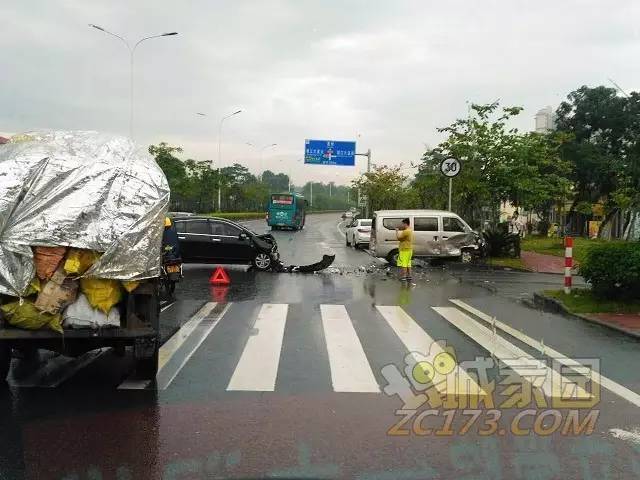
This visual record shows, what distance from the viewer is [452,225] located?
20953mm

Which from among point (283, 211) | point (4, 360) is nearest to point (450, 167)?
point (4, 360)

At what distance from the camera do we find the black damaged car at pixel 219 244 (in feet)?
59.2

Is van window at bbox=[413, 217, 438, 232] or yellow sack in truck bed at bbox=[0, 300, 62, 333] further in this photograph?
van window at bbox=[413, 217, 438, 232]

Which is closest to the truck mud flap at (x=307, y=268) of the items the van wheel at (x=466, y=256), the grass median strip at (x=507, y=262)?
the van wheel at (x=466, y=256)

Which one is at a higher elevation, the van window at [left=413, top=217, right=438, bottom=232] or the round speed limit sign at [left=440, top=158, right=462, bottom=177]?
the round speed limit sign at [left=440, top=158, right=462, bottom=177]

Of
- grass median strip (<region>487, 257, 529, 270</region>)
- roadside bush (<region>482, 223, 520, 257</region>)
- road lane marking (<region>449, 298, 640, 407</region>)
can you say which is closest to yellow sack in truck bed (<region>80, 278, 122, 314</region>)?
road lane marking (<region>449, 298, 640, 407</region>)

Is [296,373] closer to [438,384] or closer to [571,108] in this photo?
[438,384]

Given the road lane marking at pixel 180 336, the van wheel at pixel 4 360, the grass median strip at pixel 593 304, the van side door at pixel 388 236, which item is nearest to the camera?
the van wheel at pixel 4 360

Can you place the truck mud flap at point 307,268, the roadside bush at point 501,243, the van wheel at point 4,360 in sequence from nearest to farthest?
the van wheel at point 4,360
the truck mud flap at point 307,268
the roadside bush at point 501,243

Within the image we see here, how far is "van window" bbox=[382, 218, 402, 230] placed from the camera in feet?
69.1

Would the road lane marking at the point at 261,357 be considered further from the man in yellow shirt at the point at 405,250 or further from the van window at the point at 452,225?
the van window at the point at 452,225

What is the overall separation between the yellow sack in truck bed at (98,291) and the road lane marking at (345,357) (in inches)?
89.3

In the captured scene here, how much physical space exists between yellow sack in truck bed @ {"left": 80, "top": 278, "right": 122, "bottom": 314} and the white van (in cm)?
1582

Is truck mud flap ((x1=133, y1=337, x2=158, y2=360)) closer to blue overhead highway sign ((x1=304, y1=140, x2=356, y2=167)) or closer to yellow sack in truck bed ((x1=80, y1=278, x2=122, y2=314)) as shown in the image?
yellow sack in truck bed ((x1=80, y1=278, x2=122, y2=314))
